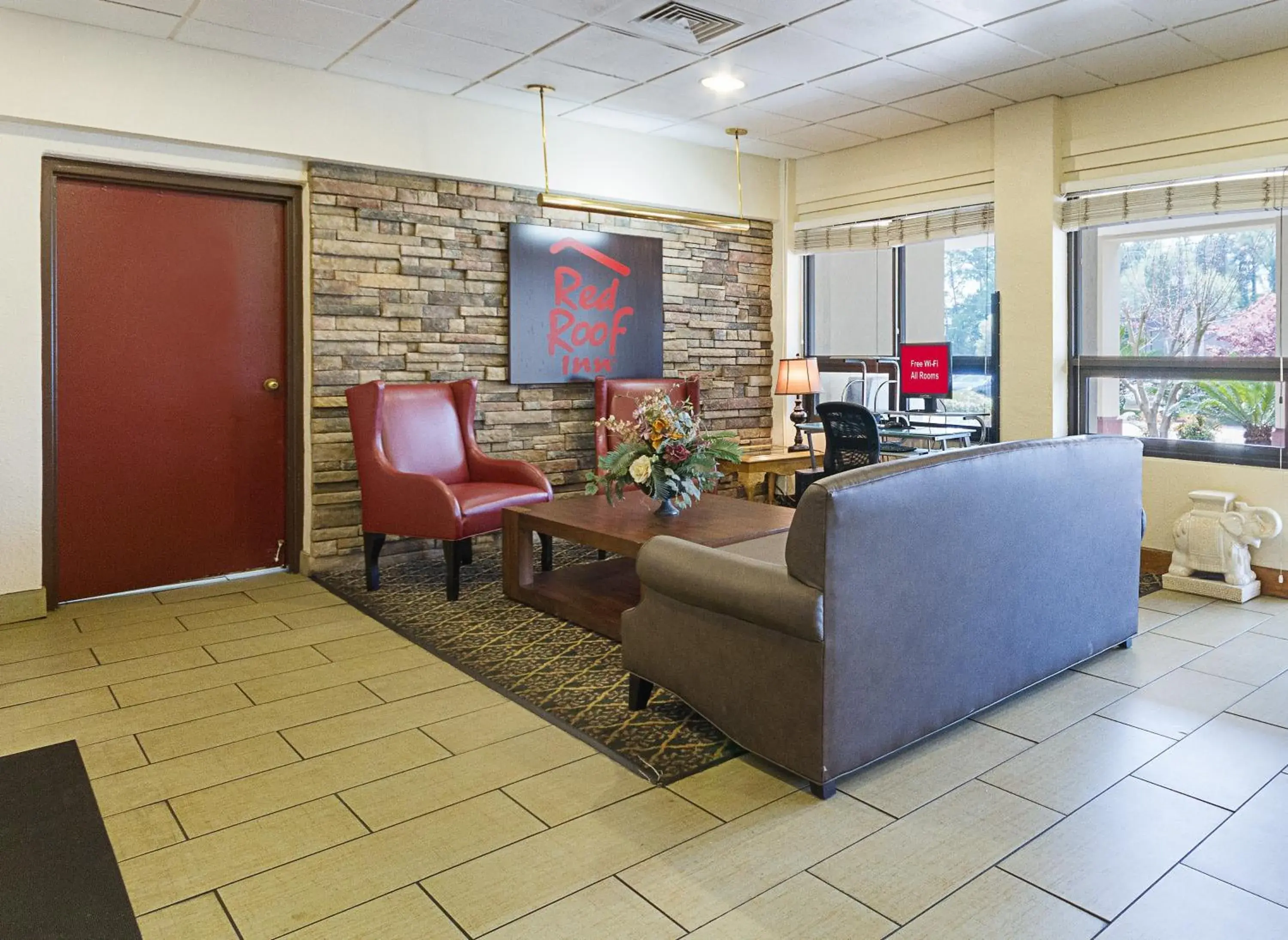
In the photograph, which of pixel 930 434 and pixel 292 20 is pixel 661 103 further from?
pixel 930 434

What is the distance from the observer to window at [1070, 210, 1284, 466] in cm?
465

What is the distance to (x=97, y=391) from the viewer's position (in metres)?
4.43

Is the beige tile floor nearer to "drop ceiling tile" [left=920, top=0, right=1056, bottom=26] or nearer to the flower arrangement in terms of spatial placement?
the flower arrangement

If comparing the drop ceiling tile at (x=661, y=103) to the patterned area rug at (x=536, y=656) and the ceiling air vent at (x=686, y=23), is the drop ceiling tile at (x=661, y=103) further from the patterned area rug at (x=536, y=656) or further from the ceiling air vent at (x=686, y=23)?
the patterned area rug at (x=536, y=656)

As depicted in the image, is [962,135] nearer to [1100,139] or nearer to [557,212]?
[1100,139]

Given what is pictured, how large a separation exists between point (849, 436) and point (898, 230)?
1.71 metres

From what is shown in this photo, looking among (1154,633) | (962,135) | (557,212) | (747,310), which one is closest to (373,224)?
(557,212)

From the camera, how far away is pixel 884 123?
5.71 metres

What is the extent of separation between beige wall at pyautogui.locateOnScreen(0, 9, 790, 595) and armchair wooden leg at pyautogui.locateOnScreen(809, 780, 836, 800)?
3.64 metres

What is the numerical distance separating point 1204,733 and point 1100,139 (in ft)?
11.4

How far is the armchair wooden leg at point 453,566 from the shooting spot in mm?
4438

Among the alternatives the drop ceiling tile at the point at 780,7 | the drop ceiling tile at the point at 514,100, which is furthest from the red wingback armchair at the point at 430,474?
the drop ceiling tile at the point at 780,7

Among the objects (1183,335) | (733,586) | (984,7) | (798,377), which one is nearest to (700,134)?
(798,377)

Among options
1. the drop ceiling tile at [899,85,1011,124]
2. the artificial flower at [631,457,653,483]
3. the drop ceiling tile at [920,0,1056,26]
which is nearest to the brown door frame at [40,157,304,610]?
the artificial flower at [631,457,653,483]
